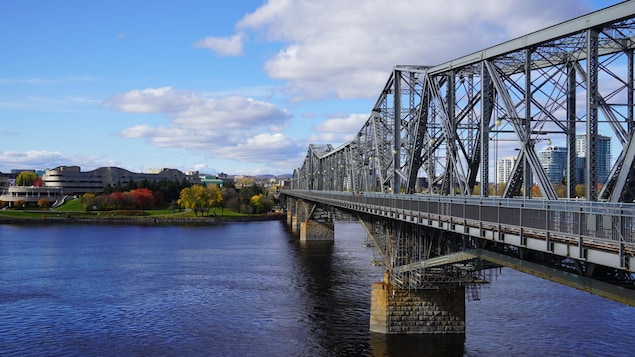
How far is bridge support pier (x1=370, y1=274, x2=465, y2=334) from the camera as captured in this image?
43.7 m

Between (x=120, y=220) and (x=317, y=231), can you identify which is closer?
(x=317, y=231)

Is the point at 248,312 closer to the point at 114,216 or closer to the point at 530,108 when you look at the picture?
the point at 530,108

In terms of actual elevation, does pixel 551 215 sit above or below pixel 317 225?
above

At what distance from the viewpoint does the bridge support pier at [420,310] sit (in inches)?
1721

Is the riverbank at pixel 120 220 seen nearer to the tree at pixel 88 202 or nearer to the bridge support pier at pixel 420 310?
the tree at pixel 88 202

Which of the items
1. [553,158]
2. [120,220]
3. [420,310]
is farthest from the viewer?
[120,220]

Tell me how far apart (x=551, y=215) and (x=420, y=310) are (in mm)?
23549

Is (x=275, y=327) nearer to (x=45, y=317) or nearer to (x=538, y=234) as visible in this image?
(x=45, y=317)

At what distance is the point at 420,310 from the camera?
44.2 metres

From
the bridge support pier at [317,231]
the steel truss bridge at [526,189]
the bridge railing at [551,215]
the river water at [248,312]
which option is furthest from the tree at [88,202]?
the bridge railing at [551,215]

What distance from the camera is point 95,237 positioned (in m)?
122

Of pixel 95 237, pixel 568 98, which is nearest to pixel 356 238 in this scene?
pixel 95 237

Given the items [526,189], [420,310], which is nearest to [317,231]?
[420,310]

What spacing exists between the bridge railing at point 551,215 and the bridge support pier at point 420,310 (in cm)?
1167
